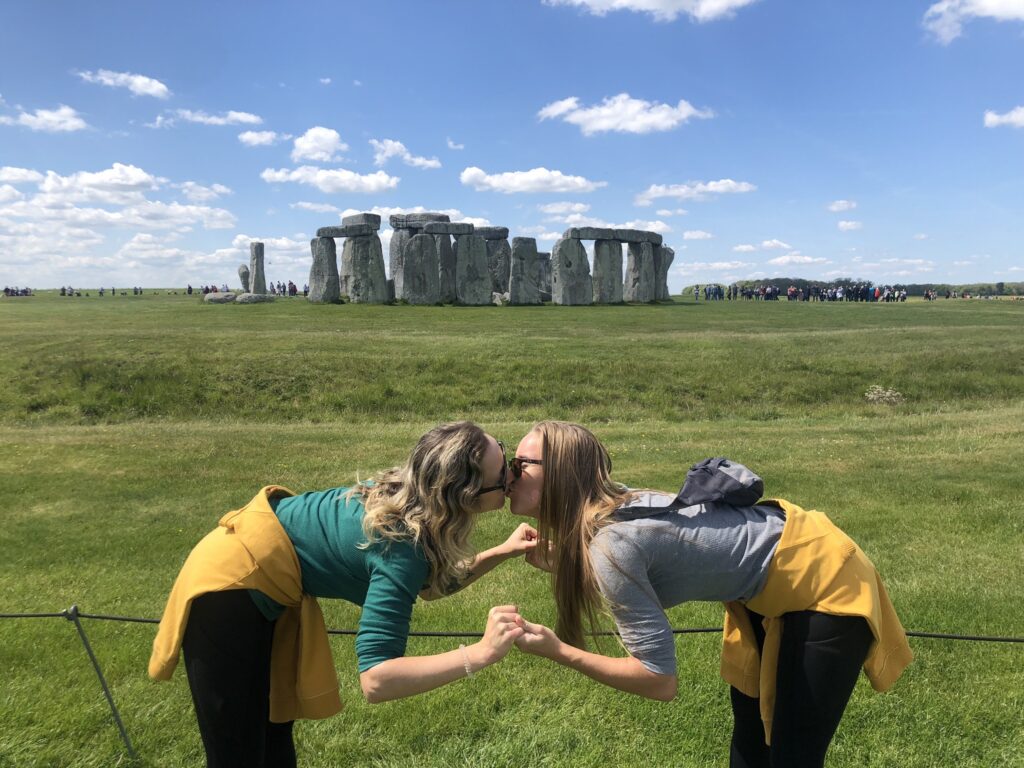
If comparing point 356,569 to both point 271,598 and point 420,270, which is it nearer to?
point 271,598

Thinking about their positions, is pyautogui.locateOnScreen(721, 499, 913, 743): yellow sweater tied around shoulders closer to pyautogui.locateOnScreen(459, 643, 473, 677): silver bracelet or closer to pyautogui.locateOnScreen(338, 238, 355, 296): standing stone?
pyautogui.locateOnScreen(459, 643, 473, 677): silver bracelet

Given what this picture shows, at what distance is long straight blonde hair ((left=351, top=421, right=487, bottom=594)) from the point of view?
233 cm

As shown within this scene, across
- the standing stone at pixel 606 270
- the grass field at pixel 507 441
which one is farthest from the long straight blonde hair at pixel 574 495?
the standing stone at pixel 606 270

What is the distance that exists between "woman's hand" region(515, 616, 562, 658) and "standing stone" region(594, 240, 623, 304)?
110 feet

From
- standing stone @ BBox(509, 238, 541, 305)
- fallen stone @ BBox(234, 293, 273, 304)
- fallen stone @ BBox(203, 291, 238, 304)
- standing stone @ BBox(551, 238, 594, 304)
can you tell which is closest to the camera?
standing stone @ BBox(509, 238, 541, 305)

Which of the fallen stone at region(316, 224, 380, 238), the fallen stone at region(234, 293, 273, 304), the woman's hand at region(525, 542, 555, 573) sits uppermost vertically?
the fallen stone at region(316, 224, 380, 238)

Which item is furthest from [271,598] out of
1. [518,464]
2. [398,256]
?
[398,256]

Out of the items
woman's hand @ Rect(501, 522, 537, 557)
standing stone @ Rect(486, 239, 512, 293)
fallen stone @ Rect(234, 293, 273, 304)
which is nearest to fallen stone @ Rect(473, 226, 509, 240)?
standing stone @ Rect(486, 239, 512, 293)

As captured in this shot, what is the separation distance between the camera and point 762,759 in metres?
2.89

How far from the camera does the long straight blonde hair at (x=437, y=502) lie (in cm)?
233

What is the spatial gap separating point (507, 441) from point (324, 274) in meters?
24.4

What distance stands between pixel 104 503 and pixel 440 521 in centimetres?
697

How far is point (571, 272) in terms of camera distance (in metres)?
33.2

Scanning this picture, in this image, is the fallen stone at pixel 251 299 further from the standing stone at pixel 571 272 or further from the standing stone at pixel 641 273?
the standing stone at pixel 641 273
